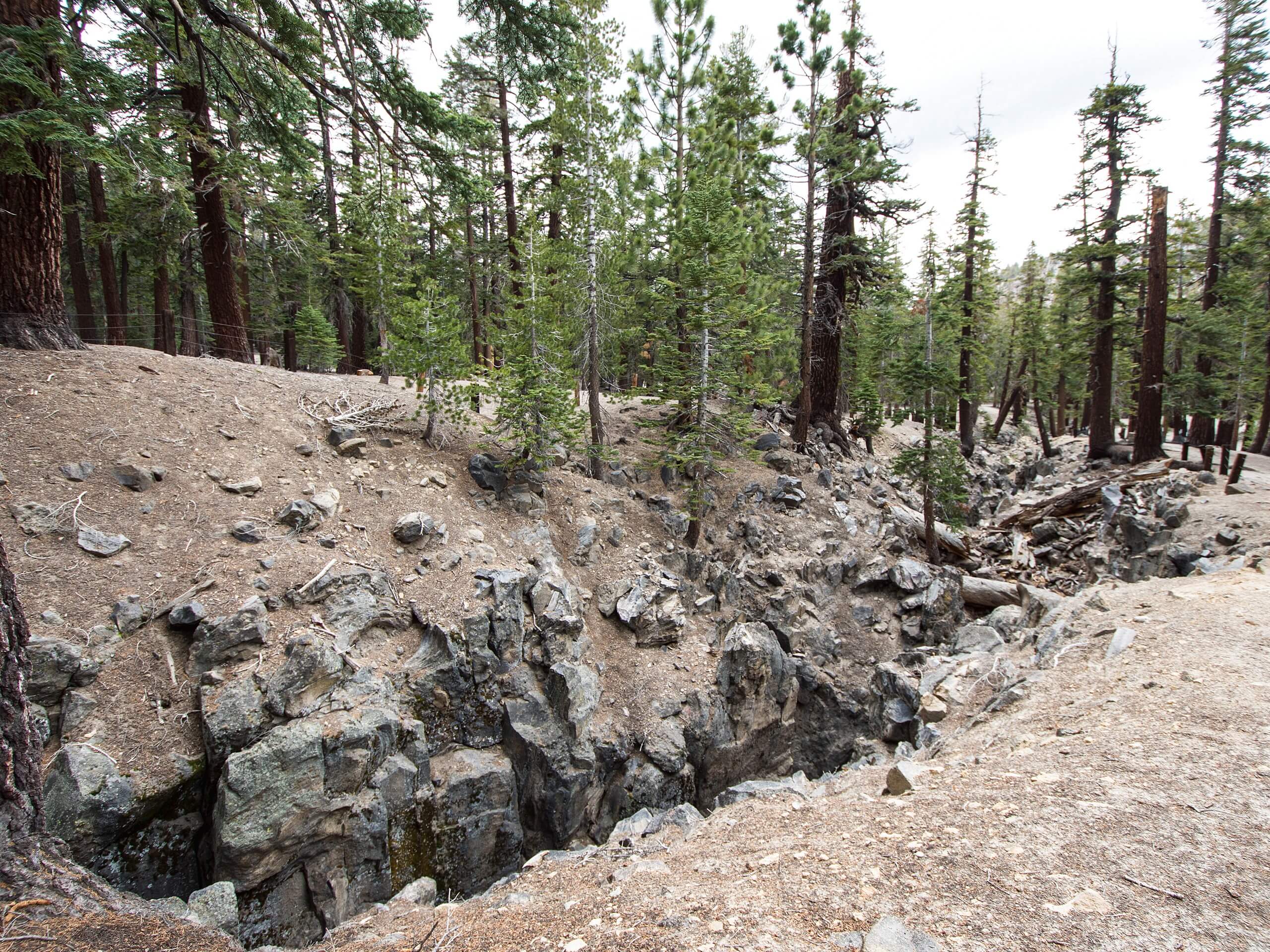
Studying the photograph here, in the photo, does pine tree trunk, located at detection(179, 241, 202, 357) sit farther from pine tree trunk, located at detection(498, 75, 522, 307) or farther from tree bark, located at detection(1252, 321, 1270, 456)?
tree bark, located at detection(1252, 321, 1270, 456)

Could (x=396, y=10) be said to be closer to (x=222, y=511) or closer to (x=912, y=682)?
(x=222, y=511)

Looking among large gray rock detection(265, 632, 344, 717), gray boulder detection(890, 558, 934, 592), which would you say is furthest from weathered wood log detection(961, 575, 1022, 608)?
large gray rock detection(265, 632, 344, 717)

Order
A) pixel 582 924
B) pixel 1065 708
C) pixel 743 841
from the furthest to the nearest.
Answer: pixel 1065 708 < pixel 743 841 < pixel 582 924

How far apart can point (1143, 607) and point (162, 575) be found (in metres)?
13.4

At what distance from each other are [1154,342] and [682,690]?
66.4ft

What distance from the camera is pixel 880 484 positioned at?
656 inches

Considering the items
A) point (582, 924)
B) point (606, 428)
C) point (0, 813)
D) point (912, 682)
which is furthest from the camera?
point (606, 428)

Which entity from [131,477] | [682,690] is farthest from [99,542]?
[682,690]

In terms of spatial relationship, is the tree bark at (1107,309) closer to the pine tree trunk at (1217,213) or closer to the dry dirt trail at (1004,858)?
the pine tree trunk at (1217,213)

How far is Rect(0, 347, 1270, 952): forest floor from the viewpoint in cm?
283

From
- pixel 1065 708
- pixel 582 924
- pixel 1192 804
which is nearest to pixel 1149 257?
pixel 1065 708

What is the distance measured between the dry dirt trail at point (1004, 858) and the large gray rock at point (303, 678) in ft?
8.66

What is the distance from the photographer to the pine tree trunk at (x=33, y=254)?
26.2ft

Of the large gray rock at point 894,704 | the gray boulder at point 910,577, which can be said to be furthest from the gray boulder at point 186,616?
the gray boulder at point 910,577
